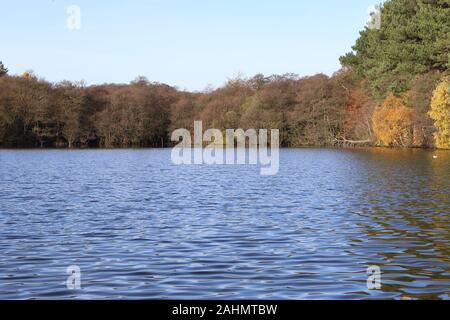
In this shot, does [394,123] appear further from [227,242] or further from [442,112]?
[227,242]

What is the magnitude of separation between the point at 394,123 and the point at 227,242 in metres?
68.2

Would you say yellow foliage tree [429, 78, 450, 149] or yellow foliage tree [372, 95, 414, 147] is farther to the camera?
yellow foliage tree [372, 95, 414, 147]

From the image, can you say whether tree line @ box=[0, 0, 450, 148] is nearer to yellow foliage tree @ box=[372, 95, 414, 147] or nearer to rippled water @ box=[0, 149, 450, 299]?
yellow foliage tree @ box=[372, 95, 414, 147]

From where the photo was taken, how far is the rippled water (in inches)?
460

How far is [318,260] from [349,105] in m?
92.8

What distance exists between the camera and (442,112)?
218ft

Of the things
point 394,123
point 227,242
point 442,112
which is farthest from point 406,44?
point 227,242

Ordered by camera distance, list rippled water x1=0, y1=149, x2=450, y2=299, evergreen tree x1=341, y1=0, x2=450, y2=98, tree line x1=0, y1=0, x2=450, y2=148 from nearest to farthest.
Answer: rippled water x1=0, y1=149, x2=450, y2=299, evergreen tree x1=341, y1=0, x2=450, y2=98, tree line x1=0, y1=0, x2=450, y2=148

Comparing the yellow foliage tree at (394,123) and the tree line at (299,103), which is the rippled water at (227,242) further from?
the yellow foliage tree at (394,123)

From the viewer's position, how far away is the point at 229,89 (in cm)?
12762

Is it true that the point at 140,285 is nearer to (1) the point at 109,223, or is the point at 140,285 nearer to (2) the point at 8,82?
(1) the point at 109,223

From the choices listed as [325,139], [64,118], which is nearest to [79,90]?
[64,118]

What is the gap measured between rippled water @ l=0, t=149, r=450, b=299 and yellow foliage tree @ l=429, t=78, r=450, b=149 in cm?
3710

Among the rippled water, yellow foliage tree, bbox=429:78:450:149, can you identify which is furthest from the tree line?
the rippled water
